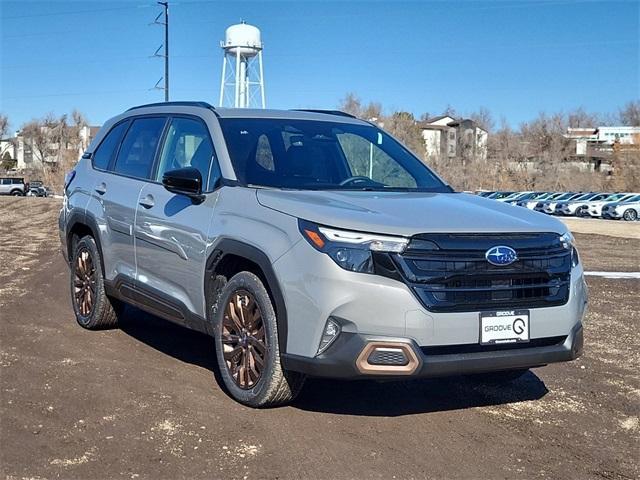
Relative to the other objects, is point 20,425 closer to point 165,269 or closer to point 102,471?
point 102,471

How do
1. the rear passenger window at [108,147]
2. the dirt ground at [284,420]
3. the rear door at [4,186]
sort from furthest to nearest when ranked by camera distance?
the rear door at [4,186] < the rear passenger window at [108,147] < the dirt ground at [284,420]

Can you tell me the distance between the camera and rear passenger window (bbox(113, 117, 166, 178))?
6.12m

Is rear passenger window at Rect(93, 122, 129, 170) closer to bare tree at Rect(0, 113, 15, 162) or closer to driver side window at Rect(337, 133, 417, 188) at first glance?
driver side window at Rect(337, 133, 417, 188)

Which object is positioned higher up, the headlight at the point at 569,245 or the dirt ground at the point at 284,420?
the headlight at the point at 569,245

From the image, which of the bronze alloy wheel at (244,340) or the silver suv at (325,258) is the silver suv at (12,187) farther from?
the bronze alloy wheel at (244,340)

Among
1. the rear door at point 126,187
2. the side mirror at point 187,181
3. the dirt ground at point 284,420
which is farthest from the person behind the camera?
the rear door at point 126,187

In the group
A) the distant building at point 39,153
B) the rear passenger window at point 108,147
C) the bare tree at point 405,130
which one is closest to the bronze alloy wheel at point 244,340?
the rear passenger window at point 108,147

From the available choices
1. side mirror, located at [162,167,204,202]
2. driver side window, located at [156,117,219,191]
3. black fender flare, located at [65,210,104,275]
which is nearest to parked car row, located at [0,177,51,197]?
black fender flare, located at [65,210,104,275]

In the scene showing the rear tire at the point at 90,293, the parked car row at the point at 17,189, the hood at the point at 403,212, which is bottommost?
the parked car row at the point at 17,189

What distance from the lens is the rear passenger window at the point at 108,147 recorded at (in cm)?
687

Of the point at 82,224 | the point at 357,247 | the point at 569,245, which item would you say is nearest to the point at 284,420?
the point at 357,247

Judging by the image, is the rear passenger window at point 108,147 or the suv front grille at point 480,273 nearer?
the suv front grille at point 480,273

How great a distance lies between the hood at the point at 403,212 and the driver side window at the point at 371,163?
0.54 m

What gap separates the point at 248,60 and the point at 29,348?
43.6 m
